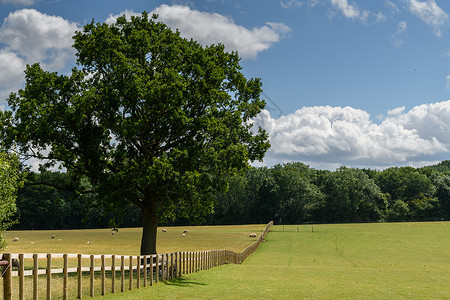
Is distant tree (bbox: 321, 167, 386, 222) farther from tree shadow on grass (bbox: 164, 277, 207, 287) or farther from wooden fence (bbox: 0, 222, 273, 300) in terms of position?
tree shadow on grass (bbox: 164, 277, 207, 287)

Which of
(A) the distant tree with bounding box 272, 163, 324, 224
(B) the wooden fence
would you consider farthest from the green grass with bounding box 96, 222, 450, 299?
(A) the distant tree with bounding box 272, 163, 324, 224

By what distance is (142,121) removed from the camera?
2795cm

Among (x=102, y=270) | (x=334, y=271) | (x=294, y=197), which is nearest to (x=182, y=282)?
(x=102, y=270)

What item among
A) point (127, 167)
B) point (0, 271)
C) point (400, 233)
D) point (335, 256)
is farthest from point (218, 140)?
point (400, 233)

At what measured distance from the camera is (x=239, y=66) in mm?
33094

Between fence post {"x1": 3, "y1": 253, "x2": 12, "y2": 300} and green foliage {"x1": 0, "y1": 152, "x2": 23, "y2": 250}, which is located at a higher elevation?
green foliage {"x1": 0, "y1": 152, "x2": 23, "y2": 250}

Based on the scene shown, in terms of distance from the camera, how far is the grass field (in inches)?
665

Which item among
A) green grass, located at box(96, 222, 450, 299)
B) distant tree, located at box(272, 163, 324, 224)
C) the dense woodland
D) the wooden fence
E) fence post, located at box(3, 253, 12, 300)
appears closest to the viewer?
fence post, located at box(3, 253, 12, 300)

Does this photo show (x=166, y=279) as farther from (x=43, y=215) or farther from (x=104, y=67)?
(x=43, y=215)

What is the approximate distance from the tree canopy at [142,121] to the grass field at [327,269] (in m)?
6.43

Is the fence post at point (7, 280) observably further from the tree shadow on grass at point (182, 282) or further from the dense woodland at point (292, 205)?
the dense woodland at point (292, 205)

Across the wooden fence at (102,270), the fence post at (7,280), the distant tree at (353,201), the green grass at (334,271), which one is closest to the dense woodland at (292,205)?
the distant tree at (353,201)

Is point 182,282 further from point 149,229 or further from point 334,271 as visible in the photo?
point 334,271

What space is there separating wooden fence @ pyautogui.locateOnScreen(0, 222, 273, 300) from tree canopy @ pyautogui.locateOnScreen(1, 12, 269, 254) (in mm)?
5025
